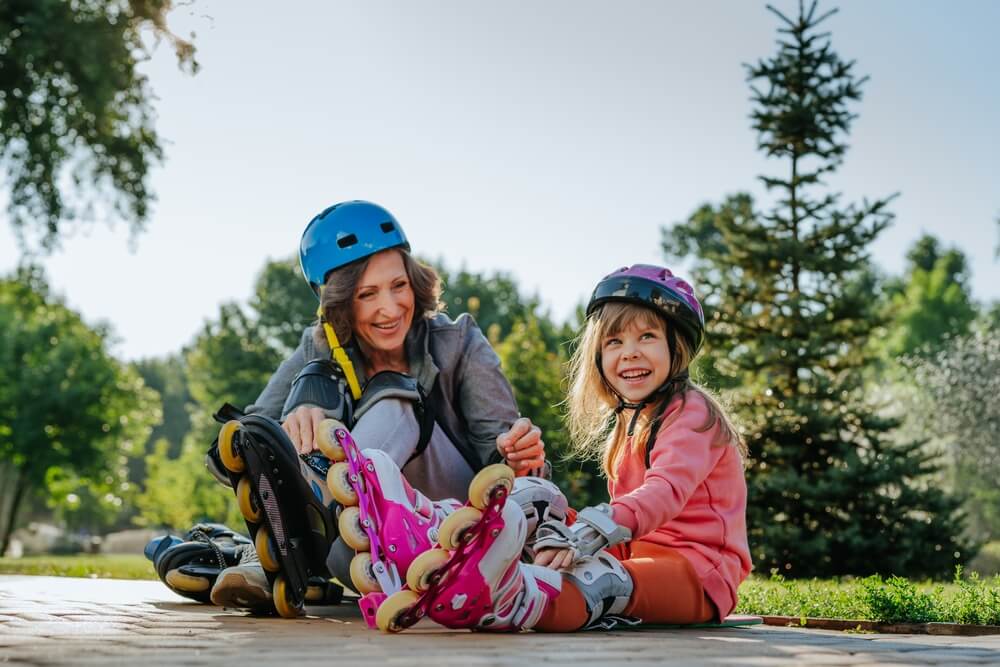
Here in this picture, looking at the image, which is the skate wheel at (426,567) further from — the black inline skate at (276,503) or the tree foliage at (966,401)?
the tree foliage at (966,401)

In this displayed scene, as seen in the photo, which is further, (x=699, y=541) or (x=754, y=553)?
(x=754, y=553)

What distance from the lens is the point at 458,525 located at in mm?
2484

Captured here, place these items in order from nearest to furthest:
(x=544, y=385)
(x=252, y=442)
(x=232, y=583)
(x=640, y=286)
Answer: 1. (x=252, y=442)
2. (x=232, y=583)
3. (x=640, y=286)
4. (x=544, y=385)

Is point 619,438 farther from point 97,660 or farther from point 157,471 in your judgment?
point 157,471

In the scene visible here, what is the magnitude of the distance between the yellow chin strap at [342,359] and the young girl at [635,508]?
33.6 inches

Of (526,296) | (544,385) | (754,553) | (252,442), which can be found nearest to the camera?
(252,442)

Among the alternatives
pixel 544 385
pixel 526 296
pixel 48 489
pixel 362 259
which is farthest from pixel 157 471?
pixel 362 259

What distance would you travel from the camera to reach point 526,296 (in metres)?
43.9

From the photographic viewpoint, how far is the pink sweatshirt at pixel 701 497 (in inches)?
128

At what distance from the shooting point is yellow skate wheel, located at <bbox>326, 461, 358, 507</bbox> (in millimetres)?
2676

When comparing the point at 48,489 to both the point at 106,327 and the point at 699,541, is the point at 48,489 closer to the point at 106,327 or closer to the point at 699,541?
the point at 106,327

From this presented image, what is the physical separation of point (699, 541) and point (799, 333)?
10444 millimetres

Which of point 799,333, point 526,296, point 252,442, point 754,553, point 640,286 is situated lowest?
point 754,553

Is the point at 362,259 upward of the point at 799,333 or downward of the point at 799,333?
downward
